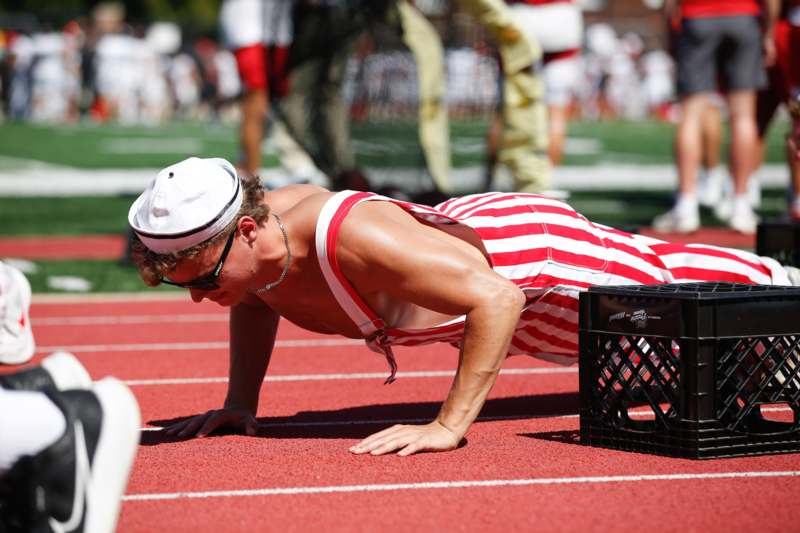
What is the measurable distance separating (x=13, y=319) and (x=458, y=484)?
1.31 metres

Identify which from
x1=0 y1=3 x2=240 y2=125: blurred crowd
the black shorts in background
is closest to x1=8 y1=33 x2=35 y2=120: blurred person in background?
x1=0 y1=3 x2=240 y2=125: blurred crowd

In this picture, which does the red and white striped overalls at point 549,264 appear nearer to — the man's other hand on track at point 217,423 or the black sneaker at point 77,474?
the man's other hand on track at point 217,423

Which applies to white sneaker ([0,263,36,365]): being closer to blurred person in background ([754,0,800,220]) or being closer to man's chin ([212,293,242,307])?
man's chin ([212,293,242,307])

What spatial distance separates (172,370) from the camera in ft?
20.9

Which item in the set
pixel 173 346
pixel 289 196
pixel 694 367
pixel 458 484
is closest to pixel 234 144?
pixel 173 346

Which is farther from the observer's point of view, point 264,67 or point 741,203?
point 264,67

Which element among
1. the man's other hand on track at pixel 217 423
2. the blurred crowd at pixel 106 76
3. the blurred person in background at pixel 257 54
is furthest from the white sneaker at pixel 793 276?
the blurred crowd at pixel 106 76

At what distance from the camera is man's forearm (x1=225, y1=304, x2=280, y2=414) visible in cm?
483

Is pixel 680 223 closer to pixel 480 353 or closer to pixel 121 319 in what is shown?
pixel 121 319

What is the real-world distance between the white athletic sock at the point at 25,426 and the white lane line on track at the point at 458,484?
A: 0.69 meters

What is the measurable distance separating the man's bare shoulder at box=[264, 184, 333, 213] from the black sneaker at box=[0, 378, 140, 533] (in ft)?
4.33

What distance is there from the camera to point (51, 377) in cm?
340

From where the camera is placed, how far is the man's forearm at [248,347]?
483cm

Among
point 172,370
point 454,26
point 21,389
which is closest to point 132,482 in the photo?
point 21,389
